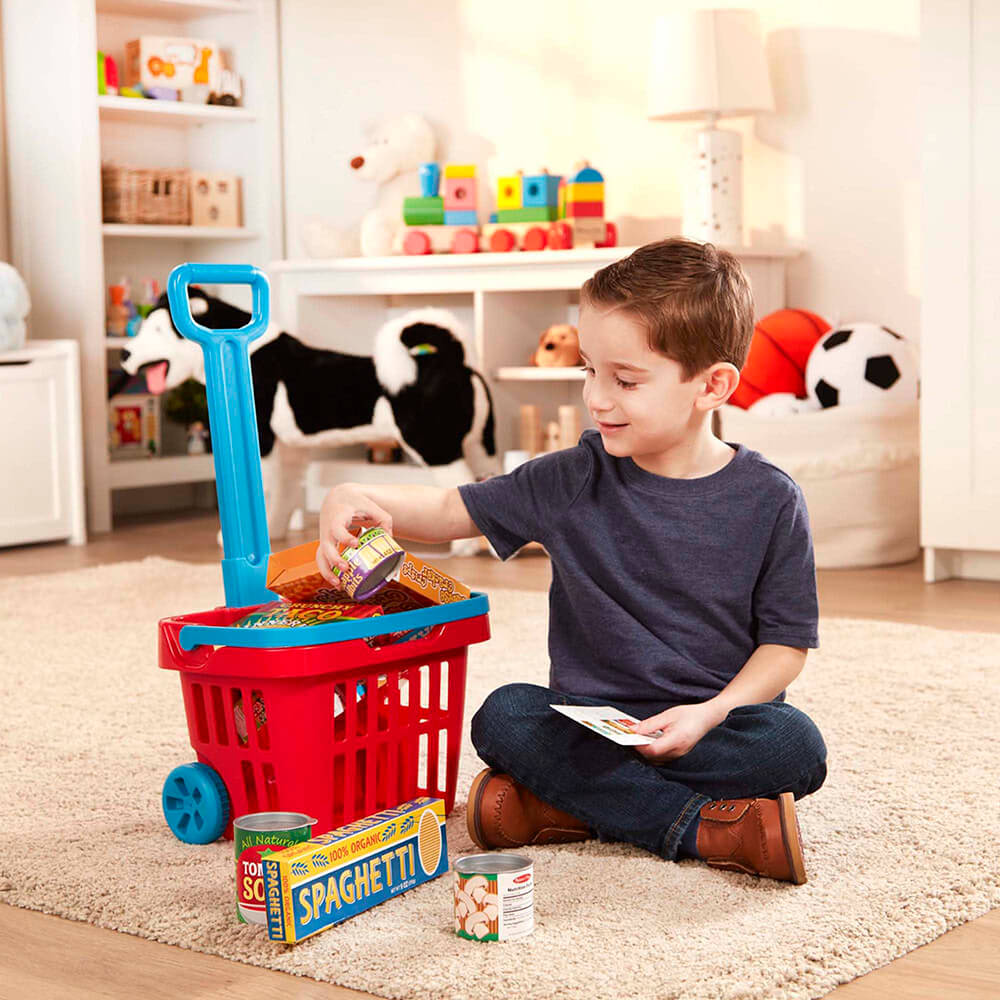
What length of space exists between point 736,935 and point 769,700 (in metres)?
0.28

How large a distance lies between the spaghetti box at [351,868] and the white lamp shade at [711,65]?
237cm

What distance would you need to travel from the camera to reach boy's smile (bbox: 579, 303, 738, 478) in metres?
1.32

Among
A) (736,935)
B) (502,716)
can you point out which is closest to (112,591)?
(502,716)

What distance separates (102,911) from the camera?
3.99 ft

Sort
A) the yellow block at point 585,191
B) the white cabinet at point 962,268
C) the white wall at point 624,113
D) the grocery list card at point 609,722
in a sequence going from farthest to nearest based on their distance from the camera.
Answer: the yellow block at point 585,191
the white wall at point 624,113
the white cabinet at point 962,268
the grocery list card at point 609,722

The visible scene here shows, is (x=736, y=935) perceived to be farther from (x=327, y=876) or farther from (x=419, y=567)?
(x=419, y=567)

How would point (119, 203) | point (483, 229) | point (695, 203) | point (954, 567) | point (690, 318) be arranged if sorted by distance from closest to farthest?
1. point (690, 318)
2. point (954, 567)
3. point (695, 203)
4. point (483, 229)
5. point (119, 203)

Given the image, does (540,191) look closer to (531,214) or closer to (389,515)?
(531,214)

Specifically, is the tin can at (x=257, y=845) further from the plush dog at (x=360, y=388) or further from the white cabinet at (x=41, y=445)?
the white cabinet at (x=41, y=445)

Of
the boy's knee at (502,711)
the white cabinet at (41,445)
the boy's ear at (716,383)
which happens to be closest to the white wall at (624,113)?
the white cabinet at (41,445)

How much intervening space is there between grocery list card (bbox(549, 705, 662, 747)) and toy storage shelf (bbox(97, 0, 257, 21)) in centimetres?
337

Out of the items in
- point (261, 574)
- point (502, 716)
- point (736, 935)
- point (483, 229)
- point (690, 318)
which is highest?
point (483, 229)

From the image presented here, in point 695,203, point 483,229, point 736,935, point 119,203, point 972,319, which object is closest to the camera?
point 736,935

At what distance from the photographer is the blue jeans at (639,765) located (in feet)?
4.32
